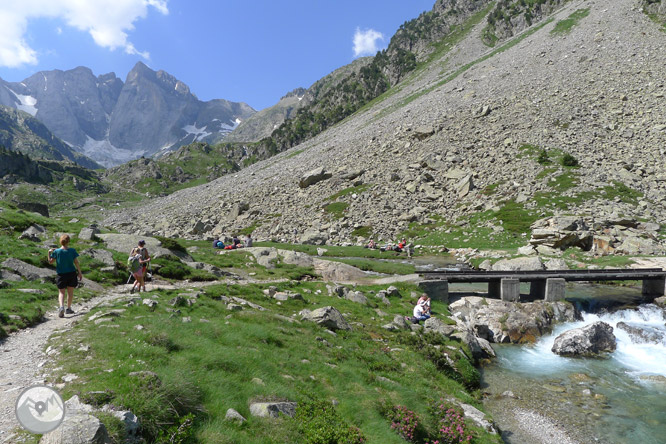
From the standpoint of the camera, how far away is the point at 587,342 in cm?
2186

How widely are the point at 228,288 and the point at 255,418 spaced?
46.4ft

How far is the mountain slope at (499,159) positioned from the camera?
176 ft

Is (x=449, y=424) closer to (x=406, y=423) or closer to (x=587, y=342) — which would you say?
(x=406, y=423)

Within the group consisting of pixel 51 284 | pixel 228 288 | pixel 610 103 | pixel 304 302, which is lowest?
pixel 304 302

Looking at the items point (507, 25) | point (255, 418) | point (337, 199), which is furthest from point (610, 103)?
point (507, 25)

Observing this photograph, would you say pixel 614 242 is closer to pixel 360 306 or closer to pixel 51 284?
pixel 360 306

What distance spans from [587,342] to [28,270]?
32508 mm

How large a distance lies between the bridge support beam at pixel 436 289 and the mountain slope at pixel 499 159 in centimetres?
2155

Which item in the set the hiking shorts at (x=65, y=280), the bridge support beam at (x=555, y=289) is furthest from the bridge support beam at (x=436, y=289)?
the hiking shorts at (x=65, y=280)

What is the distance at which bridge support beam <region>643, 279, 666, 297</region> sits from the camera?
3190cm

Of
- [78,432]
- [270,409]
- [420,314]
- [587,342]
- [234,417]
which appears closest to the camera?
[78,432]

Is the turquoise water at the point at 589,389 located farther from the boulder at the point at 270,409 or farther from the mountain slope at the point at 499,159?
the mountain slope at the point at 499,159

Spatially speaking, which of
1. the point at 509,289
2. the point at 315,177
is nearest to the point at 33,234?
the point at 509,289

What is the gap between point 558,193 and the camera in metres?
52.8
